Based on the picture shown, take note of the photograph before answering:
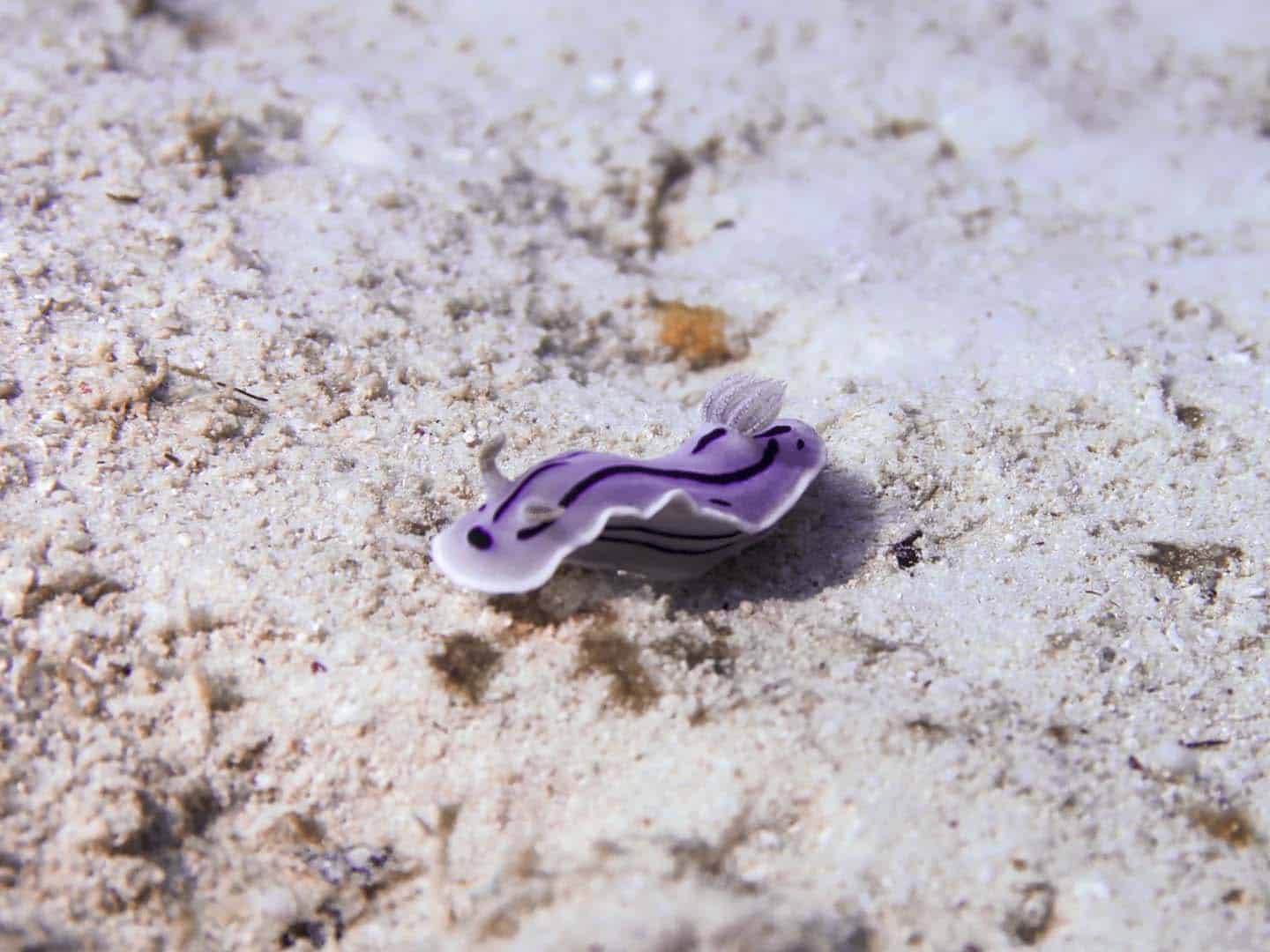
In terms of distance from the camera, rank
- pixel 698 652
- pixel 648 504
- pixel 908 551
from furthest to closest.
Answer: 1. pixel 908 551
2. pixel 698 652
3. pixel 648 504

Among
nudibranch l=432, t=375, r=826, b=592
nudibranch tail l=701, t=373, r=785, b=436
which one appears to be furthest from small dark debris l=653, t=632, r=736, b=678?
nudibranch tail l=701, t=373, r=785, b=436

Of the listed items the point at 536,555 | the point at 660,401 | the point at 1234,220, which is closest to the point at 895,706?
the point at 536,555

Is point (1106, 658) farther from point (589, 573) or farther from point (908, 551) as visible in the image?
point (589, 573)

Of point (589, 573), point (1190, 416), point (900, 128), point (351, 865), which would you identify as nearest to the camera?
point (351, 865)

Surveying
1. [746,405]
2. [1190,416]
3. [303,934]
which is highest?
[746,405]

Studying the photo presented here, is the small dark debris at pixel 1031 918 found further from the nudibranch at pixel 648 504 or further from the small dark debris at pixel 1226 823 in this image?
the nudibranch at pixel 648 504

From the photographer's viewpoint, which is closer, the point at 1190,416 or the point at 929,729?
the point at 929,729

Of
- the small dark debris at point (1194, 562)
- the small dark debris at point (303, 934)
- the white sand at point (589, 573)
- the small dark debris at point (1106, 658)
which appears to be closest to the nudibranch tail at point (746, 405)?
the white sand at point (589, 573)

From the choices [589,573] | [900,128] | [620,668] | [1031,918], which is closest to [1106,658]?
[1031,918]
